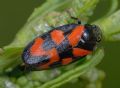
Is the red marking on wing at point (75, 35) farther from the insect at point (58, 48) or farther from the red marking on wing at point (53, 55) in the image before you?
the red marking on wing at point (53, 55)

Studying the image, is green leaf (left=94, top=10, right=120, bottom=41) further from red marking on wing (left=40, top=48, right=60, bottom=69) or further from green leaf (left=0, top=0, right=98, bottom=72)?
red marking on wing (left=40, top=48, right=60, bottom=69)

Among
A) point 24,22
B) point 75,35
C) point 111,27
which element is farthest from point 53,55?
point 24,22

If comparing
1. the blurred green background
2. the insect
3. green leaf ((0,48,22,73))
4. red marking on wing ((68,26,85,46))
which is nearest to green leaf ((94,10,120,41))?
the insect

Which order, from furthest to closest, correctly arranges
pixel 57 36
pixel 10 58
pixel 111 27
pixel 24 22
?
pixel 24 22
pixel 57 36
pixel 111 27
pixel 10 58

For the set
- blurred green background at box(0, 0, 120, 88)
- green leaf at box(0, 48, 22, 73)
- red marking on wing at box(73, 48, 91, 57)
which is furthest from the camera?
blurred green background at box(0, 0, 120, 88)

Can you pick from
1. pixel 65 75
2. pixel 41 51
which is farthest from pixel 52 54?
pixel 65 75

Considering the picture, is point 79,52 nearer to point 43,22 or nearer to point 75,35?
point 75,35
